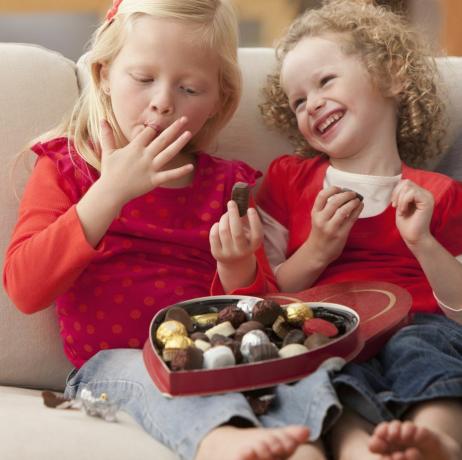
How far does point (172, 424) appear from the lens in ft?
3.86

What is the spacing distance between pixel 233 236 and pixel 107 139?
0.25 m

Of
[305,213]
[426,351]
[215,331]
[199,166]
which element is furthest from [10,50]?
Answer: [426,351]

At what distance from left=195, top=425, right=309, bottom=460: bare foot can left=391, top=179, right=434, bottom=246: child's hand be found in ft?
1.71

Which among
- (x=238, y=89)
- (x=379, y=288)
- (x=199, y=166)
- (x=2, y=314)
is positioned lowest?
(x=2, y=314)

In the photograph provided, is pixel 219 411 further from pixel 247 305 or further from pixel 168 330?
pixel 247 305

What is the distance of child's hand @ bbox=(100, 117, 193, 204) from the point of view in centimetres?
136

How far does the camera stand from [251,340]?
1.18m

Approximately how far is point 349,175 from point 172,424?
71cm

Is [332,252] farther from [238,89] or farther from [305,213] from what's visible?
[238,89]

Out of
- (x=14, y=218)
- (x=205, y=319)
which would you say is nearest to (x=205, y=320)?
(x=205, y=319)

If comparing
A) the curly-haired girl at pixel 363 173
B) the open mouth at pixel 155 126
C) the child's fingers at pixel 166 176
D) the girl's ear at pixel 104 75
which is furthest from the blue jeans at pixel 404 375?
the girl's ear at pixel 104 75

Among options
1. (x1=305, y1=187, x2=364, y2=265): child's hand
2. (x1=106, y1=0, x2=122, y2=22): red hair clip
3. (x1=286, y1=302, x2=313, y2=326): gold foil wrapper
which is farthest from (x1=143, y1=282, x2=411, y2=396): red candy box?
(x1=106, y1=0, x2=122, y2=22): red hair clip

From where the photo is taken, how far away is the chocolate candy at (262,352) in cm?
116

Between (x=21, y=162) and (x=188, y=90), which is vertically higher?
(x=188, y=90)
